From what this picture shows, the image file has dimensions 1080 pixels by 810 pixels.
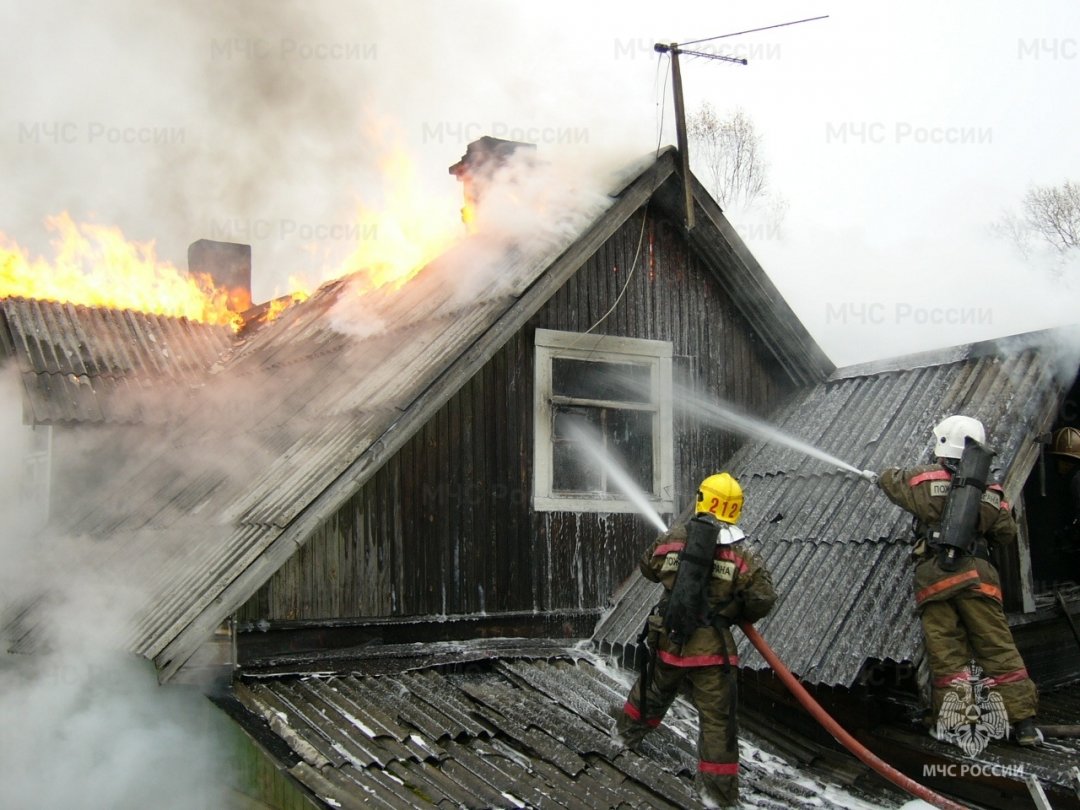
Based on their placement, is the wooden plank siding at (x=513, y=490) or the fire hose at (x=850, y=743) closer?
the fire hose at (x=850, y=743)

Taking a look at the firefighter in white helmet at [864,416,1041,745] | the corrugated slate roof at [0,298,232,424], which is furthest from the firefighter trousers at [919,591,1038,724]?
the corrugated slate roof at [0,298,232,424]

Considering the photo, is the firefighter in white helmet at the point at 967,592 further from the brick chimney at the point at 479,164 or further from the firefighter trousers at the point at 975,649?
the brick chimney at the point at 479,164

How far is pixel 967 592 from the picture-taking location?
6547 millimetres

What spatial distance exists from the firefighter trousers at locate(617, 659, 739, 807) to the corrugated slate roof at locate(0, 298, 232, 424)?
6433 millimetres

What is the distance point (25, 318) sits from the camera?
36.1 feet

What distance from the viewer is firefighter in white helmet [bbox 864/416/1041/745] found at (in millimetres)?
6465

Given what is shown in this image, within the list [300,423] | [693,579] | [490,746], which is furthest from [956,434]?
[300,423]

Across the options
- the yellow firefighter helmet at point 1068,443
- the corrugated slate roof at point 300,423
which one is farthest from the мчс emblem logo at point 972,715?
the corrugated slate roof at point 300,423

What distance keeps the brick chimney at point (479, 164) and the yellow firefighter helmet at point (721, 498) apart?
17.9 feet

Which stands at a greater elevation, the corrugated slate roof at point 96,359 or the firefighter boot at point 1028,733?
the corrugated slate roof at point 96,359

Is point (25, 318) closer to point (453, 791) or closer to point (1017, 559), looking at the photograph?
point (453, 791)

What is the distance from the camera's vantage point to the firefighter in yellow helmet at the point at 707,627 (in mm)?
6238

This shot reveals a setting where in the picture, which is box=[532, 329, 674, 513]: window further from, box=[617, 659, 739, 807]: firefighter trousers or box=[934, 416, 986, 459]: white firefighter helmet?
box=[934, 416, 986, 459]: white firefighter helmet

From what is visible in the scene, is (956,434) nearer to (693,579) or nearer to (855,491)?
(855,491)
